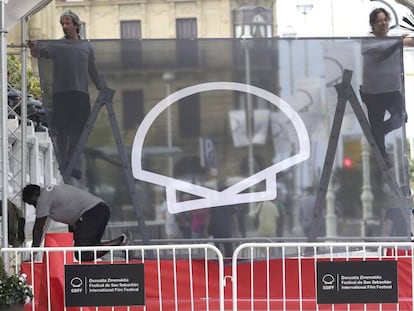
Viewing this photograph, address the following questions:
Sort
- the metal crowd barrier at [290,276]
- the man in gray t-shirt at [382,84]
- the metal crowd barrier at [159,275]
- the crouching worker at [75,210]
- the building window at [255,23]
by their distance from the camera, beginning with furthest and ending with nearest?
the building window at [255,23] < the man in gray t-shirt at [382,84] < the crouching worker at [75,210] < the metal crowd barrier at [290,276] < the metal crowd barrier at [159,275]

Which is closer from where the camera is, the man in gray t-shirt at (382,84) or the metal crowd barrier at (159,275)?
the metal crowd barrier at (159,275)

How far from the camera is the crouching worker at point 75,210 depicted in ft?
32.9

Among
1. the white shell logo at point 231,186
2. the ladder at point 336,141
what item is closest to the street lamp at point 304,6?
the ladder at point 336,141

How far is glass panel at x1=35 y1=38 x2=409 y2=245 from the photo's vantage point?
10180mm

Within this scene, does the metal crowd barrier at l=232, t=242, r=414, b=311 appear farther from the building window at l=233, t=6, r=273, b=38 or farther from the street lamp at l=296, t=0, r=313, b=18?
the street lamp at l=296, t=0, r=313, b=18

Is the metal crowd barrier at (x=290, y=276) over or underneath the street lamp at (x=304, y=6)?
underneath

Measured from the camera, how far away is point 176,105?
10258 millimetres

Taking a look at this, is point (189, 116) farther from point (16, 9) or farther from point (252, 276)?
point (16, 9)

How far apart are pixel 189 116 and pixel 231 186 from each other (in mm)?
796

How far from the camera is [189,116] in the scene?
404 inches

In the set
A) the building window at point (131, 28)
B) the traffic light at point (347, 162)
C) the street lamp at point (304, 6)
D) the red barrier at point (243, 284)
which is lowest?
the red barrier at point (243, 284)

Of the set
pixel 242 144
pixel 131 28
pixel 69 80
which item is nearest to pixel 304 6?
pixel 242 144

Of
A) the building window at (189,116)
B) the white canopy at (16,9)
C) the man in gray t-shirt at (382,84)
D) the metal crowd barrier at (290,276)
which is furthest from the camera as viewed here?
the building window at (189,116)

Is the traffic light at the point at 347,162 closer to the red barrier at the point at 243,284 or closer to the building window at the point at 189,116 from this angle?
the red barrier at the point at 243,284
